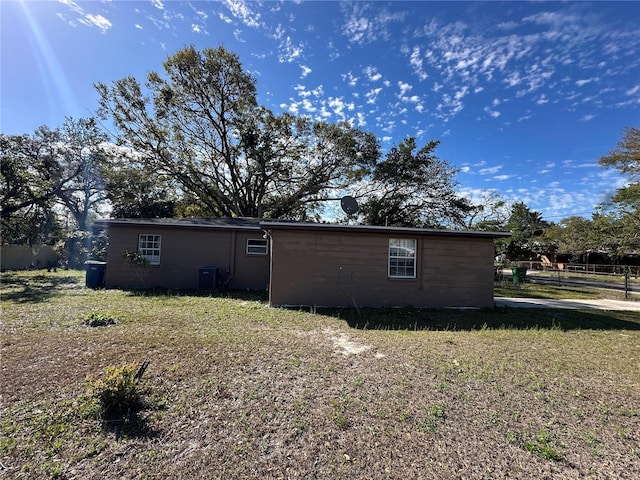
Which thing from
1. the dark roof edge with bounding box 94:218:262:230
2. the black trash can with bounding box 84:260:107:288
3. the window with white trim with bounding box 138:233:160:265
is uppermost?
the dark roof edge with bounding box 94:218:262:230

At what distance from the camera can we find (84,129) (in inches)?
727

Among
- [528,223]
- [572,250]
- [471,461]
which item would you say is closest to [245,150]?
[471,461]

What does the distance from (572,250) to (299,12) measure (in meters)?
36.9

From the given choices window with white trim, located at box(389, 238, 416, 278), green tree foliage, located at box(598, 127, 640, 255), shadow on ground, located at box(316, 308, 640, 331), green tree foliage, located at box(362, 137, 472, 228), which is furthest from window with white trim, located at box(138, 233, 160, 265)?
green tree foliage, located at box(598, 127, 640, 255)

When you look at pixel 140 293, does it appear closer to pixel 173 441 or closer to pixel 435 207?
pixel 173 441

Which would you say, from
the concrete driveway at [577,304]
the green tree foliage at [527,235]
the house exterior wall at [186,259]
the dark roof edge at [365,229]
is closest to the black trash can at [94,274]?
the house exterior wall at [186,259]

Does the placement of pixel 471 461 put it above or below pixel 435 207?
below

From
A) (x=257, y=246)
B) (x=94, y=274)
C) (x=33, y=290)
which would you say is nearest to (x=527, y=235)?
(x=257, y=246)

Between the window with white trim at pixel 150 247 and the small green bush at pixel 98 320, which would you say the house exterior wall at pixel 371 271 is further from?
the window with white trim at pixel 150 247

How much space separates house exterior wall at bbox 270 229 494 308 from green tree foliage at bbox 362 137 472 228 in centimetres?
1314

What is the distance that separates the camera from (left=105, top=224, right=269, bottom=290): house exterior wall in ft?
39.7

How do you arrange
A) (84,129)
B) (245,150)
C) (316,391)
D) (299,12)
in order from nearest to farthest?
(316,391) → (299,12) → (84,129) → (245,150)

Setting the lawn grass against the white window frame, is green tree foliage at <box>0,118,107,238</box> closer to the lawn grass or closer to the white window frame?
the white window frame

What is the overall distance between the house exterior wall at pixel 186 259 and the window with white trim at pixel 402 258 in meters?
5.31
